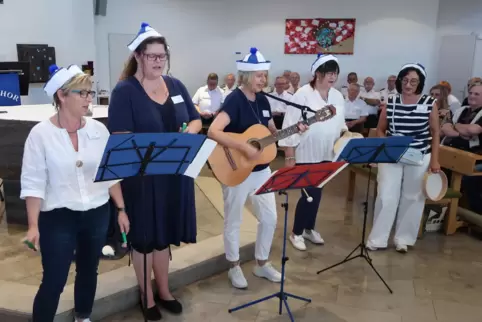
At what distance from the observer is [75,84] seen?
6.68 feet

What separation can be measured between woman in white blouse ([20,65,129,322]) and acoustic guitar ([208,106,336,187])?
894 mm

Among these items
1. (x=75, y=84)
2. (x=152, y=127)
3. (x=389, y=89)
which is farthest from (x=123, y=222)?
(x=389, y=89)

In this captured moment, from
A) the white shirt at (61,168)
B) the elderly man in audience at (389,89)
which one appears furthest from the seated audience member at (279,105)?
the white shirt at (61,168)

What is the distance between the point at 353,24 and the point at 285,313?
7698 millimetres

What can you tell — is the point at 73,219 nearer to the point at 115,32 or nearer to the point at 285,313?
the point at 285,313

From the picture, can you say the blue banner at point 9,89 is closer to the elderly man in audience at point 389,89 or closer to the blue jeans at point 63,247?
the blue jeans at point 63,247

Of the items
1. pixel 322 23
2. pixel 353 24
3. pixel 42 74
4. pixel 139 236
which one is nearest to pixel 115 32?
pixel 42 74

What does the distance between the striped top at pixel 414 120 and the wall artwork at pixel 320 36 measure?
599 centimetres

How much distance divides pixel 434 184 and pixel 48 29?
5.93 meters

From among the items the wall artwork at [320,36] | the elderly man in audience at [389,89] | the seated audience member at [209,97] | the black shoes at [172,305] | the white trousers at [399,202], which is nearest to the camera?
the black shoes at [172,305]

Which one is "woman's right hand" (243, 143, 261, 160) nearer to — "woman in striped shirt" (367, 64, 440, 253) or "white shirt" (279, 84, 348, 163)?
"white shirt" (279, 84, 348, 163)

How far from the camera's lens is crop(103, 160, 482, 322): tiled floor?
113 inches

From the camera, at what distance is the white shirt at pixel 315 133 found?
3461 mm

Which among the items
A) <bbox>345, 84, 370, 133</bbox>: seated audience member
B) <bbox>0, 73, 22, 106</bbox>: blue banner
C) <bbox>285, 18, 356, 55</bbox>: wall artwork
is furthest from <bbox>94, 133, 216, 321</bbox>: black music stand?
<bbox>285, 18, 356, 55</bbox>: wall artwork
